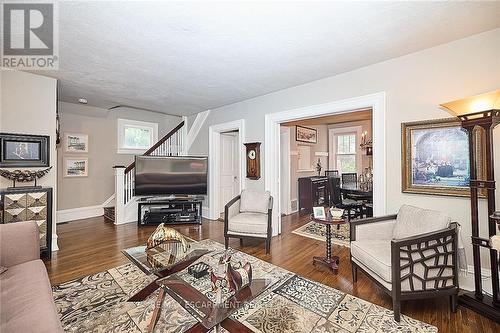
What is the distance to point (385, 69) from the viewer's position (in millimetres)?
2803

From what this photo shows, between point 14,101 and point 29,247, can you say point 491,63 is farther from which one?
point 14,101

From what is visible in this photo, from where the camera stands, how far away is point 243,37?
2.24 m

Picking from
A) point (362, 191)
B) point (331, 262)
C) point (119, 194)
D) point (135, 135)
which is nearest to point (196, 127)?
point (135, 135)

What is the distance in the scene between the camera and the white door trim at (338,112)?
2.82 m

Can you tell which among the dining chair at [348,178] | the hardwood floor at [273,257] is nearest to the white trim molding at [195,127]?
the hardwood floor at [273,257]

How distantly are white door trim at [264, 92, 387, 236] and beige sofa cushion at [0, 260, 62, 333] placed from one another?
10.3 feet

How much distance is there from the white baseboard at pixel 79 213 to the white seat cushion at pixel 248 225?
3882 mm

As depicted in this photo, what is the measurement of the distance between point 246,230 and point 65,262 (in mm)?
2409

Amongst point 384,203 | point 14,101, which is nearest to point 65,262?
point 14,101

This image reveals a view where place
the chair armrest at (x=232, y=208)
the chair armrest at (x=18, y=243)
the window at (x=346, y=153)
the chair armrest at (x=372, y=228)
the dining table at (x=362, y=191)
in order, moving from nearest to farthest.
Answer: the chair armrest at (x=18, y=243) < the chair armrest at (x=372, y=228) < the chair armrest at (x=232, y=208) < the dining table at (x=362, y=191) < the window at (x=346, y=153)

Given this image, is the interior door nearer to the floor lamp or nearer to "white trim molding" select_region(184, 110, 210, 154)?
"white trim molding" select_region(184, 110, 210, 154)

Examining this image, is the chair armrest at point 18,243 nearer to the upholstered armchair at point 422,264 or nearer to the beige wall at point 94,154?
the upholstered armchair at point 422,264

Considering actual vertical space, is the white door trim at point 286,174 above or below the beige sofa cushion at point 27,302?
above

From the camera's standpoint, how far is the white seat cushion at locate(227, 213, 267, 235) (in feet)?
11.0
